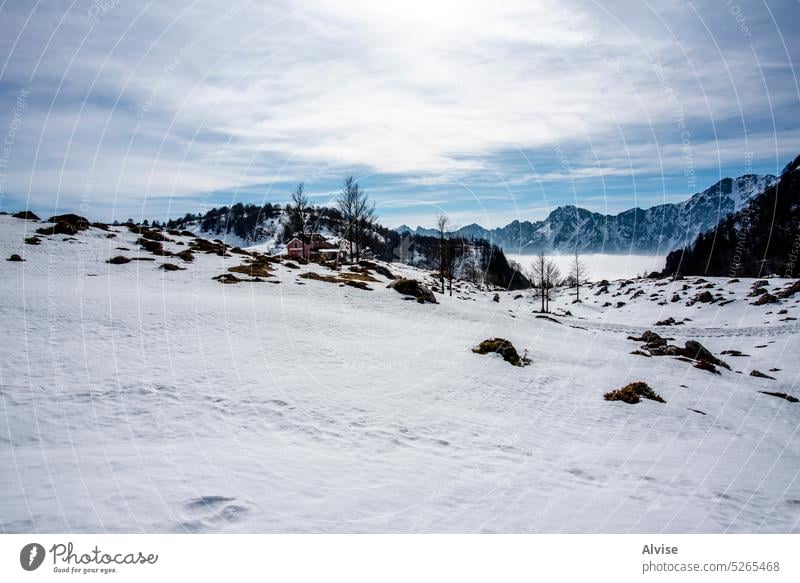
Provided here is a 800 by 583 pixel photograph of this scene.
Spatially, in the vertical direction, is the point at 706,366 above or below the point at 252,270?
below

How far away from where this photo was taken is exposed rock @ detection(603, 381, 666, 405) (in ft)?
51.0

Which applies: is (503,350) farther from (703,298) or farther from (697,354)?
(703,298)

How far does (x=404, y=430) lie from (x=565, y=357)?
1604 cm

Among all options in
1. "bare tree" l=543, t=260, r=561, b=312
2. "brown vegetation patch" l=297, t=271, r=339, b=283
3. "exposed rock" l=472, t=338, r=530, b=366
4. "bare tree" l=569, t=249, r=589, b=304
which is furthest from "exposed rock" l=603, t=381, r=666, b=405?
"bare tree" l=569, t=249, r=589, b=304

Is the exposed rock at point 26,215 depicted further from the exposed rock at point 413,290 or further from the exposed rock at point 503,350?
the exposed rock at point 503,350

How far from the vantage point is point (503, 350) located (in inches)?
806

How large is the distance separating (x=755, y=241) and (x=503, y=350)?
429 feet

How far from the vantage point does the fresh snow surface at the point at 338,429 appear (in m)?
6.41

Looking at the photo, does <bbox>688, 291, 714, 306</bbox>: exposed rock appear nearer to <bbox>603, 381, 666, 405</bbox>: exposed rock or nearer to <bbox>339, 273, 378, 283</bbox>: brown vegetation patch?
<bbox>339, 273, 378, 283</bbox>: brown vegetation patch

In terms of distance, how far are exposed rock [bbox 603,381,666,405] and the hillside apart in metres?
97.4

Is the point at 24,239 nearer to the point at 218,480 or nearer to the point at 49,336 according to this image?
the point at 49,336

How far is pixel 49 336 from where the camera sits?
14.2m

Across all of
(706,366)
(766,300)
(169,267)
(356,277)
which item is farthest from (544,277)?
(169,267)
